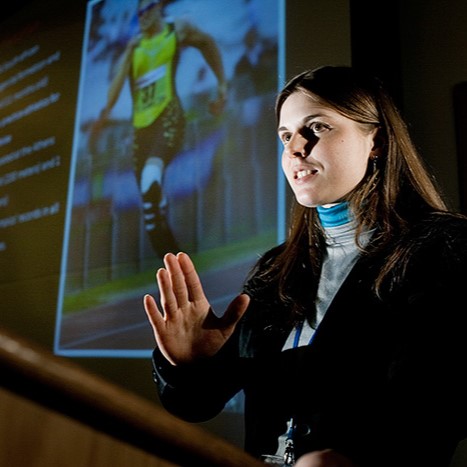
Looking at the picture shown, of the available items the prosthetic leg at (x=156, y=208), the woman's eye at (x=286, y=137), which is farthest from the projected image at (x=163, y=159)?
the woman's eye at (x=286, y=137)

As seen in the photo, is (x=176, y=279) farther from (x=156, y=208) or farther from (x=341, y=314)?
(x=156, y=208)

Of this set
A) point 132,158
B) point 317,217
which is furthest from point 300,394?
point 132,158

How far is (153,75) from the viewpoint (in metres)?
2.22

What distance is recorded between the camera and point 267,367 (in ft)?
3.16

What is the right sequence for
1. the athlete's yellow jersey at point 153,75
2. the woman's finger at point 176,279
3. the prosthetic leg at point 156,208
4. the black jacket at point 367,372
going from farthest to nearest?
1. the athlete's yellow jersey at point 153,75
2. the prosthetic leg at point 156,208
3. the woman's finger at point 176,279
4. the black jacket at point 367,372

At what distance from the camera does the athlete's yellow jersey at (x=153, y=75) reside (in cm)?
215

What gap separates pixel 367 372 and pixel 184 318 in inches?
11.1

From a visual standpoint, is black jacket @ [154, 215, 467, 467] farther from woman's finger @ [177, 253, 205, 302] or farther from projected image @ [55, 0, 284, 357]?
projected image @ [55, 0, 284, 357]

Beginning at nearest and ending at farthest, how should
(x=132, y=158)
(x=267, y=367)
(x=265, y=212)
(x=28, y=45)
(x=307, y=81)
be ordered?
(x=267, y=367)
(x=307, y=81)
(x=265, y=212)
(x=132, y=158)
(x=28, y=45)

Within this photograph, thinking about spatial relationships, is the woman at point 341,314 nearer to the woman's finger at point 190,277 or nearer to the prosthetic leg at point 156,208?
the woman's finger at point 190,277

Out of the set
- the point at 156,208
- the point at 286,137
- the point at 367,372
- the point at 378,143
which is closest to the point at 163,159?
the point at 156,208

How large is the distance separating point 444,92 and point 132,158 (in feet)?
3.56

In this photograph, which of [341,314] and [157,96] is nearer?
[341,314]

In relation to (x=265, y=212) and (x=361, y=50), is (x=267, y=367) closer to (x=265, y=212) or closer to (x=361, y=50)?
(x=265, y=212)
